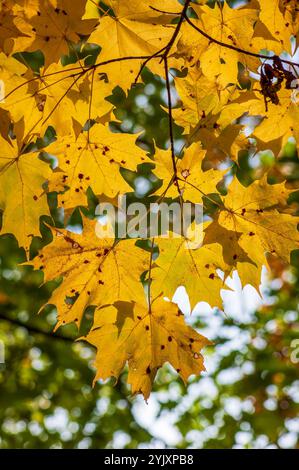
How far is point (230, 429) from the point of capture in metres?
5.32

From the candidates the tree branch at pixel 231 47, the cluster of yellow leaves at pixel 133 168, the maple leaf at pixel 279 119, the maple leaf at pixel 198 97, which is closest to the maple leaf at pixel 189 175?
the cluster of yellow leaves at pixel 133 168

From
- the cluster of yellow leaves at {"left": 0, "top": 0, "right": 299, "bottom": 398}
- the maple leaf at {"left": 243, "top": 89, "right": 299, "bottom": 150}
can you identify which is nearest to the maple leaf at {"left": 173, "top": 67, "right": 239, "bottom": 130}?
the cluster of yellow leaves at {"left": 0, "top": 0, "right": 299, "bottom": 398}

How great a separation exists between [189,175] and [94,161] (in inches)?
13.5

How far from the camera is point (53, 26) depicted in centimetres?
161

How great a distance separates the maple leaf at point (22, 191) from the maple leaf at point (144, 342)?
0.39 meters

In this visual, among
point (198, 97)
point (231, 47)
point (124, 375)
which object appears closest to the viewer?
point (231, 47)

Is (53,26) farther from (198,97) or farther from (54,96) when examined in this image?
(198,97)

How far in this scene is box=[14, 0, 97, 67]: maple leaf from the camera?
1.59 metres

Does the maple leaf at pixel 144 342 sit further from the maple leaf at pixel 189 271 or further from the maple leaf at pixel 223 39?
the maple leaf at pixel 223 39

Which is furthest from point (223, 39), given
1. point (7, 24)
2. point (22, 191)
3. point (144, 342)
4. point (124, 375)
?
point (124, 375)

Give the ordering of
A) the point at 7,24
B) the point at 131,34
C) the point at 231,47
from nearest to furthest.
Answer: the point at 7,24 < the point at 231,47 < the point at 131,34

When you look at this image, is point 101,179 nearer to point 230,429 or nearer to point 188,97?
point 188,97

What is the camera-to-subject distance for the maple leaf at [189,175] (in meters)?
1.89
